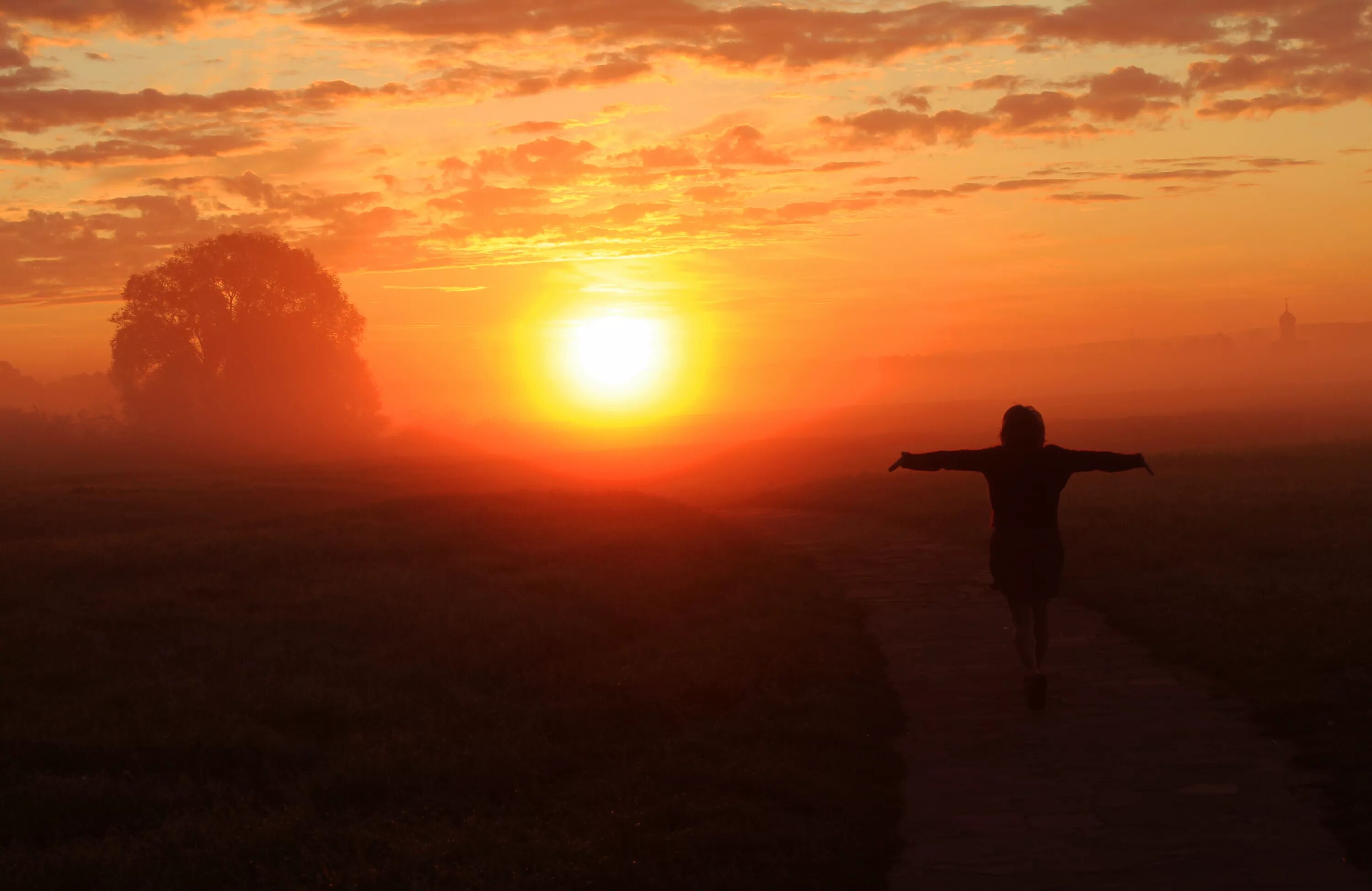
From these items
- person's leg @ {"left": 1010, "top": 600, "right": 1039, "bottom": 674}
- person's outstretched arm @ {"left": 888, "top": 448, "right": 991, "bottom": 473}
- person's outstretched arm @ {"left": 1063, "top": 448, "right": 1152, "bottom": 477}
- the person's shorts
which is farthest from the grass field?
person's outstretched arm @ {"left": 888, "top": 448, "right": 991, "bottom": 473}

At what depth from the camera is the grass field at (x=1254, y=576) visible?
9.77 m

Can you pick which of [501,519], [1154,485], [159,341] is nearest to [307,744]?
[501,519]

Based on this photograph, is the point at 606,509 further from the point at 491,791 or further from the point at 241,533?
the point at 491,791

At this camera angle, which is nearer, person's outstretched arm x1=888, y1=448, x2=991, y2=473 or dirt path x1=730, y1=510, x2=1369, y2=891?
dirt path x1=730, y1=510, x2=1369, y2=891

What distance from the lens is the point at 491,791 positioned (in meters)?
9.13

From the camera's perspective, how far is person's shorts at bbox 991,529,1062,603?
10773mm

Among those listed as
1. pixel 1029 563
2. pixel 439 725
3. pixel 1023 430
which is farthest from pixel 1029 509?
pixel 439 725

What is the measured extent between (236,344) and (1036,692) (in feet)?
226

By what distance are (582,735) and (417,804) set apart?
2.12 metres

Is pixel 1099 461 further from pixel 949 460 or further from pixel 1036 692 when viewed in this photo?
pixel 1036 692

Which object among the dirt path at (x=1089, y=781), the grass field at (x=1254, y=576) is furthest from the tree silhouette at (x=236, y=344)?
the dirt path at (x=1089, y=781)

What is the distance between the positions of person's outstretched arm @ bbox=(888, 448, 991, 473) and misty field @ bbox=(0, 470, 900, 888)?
2.55m

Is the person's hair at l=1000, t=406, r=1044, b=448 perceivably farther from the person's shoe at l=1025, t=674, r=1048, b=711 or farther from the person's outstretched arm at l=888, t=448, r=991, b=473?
the person's shoe at l=1025, t=674, r=1048, b=711

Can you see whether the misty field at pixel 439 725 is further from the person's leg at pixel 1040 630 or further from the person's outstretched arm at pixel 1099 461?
the person's outstretched arm at pixel 1099 461
